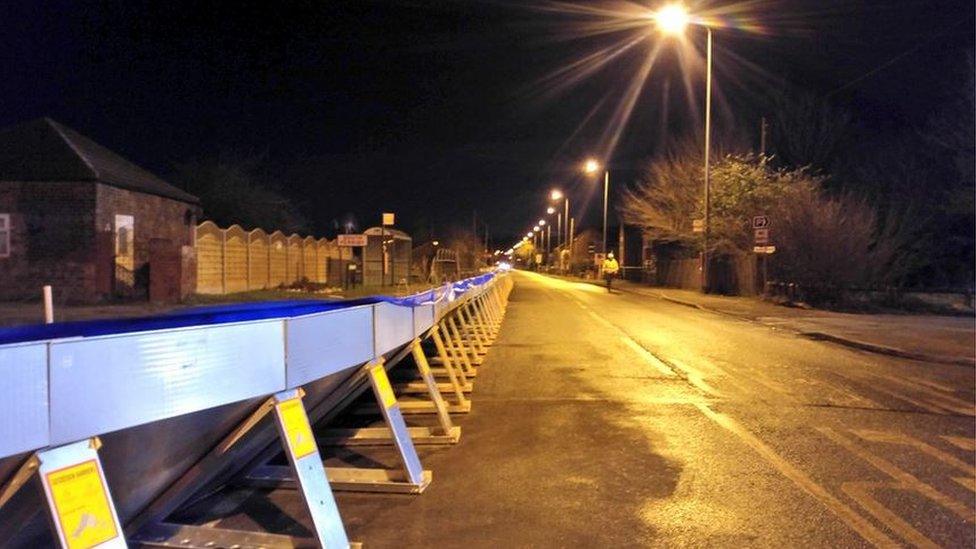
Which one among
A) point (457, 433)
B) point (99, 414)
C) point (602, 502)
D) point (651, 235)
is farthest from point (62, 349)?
point (651, 235)

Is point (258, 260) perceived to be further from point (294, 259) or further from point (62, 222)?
point (62, 222)

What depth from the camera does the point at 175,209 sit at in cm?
2442

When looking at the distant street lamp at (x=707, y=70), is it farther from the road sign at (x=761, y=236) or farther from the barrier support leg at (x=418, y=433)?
the barrier support leg at (x=418, y=433)

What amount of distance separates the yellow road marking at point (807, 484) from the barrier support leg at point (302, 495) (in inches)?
126

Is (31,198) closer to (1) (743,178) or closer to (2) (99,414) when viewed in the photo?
(2) (99,414)

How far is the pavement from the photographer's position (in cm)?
1585

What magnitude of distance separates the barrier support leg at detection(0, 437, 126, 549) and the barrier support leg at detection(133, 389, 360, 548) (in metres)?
1.27

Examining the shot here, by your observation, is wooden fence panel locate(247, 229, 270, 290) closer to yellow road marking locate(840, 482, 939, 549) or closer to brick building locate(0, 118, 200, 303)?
brick building locate(0, 118, 200, 303)

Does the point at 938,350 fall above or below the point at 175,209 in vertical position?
below

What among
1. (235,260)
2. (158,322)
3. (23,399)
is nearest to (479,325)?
(158,322)

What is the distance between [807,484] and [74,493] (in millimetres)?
5343

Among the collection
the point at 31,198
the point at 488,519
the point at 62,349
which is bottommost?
the point at 488,519

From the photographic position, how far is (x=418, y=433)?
7.95 meters

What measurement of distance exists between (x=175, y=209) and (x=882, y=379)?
64.4 ft
